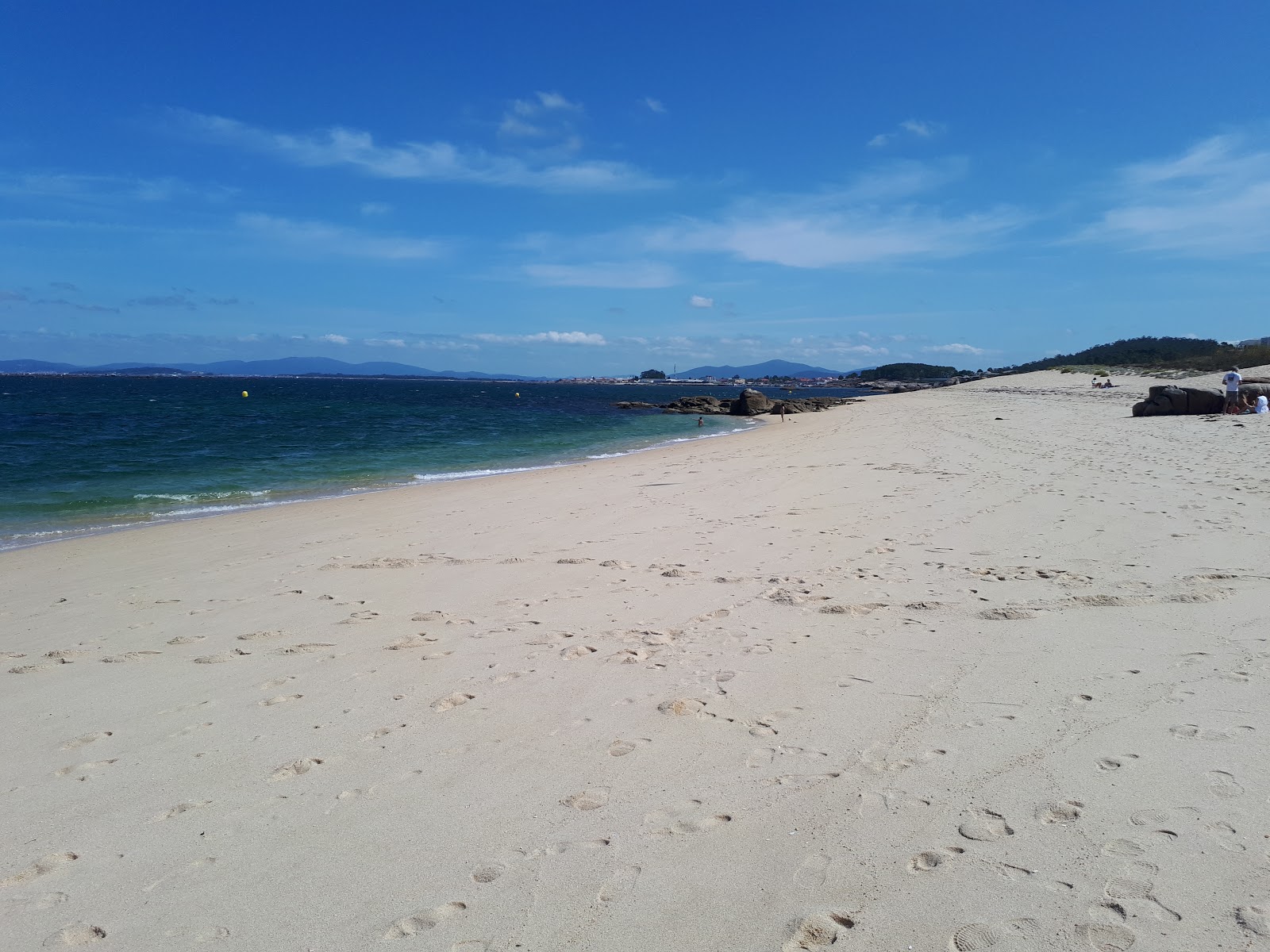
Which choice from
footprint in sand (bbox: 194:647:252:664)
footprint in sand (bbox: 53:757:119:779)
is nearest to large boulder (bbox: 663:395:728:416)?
footprint in sand (bbox: 194:647:252:664)

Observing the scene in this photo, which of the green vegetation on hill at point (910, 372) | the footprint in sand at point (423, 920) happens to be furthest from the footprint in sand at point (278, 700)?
the green vegetation on hill at point (910, 372)

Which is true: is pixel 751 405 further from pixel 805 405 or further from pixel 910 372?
pixel 910 372

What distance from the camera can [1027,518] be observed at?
8.07 metres

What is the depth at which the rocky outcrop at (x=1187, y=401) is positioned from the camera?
2017cm

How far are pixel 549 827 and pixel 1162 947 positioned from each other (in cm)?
207

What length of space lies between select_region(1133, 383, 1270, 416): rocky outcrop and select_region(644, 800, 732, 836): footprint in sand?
77.8ft

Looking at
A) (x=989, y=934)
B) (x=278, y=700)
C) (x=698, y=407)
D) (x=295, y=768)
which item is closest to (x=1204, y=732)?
(x=989, y=934)

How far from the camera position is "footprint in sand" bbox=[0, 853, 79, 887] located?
8.70ft

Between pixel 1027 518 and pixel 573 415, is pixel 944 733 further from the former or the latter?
pixel 573 415

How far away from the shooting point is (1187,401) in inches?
815

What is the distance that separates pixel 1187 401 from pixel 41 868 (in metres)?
26.2

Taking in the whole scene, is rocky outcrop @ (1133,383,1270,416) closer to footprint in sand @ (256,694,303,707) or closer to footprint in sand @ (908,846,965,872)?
footprint in sand @ (908,846,965,872)

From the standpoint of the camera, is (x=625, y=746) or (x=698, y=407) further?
(x=698, y=407)

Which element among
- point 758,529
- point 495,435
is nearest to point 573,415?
point 495,435
